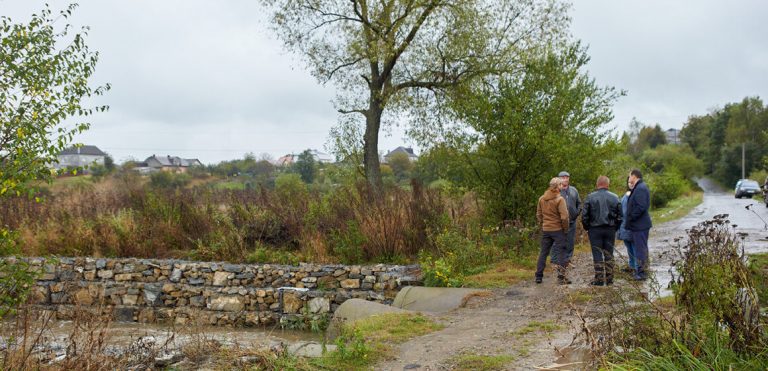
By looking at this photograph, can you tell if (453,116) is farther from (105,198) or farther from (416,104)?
(105,198)

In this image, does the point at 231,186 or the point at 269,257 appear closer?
the point at 269,257

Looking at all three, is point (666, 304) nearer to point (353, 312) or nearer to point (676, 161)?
point (353, 312)

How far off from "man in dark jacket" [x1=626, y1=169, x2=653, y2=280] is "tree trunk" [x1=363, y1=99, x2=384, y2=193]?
A: 434 inches

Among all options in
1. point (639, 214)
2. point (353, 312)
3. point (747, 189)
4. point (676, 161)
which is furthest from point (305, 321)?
point (676, 161)

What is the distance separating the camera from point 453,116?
1628cm

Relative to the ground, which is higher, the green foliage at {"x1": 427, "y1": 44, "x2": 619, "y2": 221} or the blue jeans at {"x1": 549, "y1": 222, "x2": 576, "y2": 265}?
the green foliage at {"x1": 427, "y1": 44, "x2": 619, "y2": 221}

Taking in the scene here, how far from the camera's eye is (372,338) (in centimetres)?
692

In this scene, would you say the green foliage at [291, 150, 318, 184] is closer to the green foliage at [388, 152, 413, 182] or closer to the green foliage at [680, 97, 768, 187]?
the green foliage at [388, 152, 413, 182]

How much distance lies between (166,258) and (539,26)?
13.0 metres

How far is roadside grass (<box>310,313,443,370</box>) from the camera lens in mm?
5895

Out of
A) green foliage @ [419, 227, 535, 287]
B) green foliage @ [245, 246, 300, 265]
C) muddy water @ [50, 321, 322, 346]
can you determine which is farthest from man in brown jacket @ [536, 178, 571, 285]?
green foliage @ [245, 246, 300, 265]

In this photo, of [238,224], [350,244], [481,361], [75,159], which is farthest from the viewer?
[75,159]

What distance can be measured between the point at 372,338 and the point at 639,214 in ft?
15.7

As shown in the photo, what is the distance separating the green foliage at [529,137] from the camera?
12828mm
